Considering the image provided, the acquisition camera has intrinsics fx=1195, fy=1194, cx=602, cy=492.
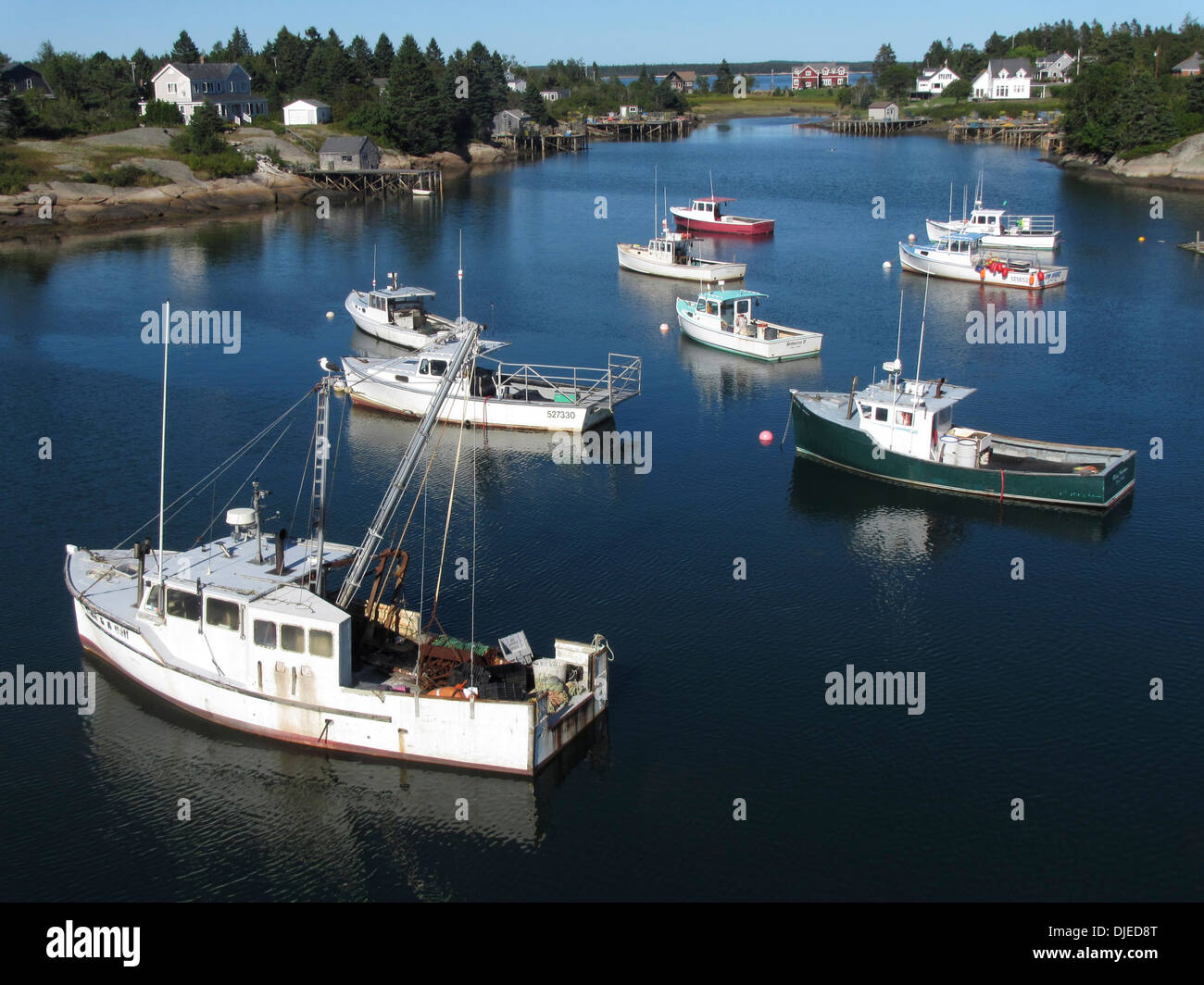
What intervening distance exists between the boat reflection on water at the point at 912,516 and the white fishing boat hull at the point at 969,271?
133 feet

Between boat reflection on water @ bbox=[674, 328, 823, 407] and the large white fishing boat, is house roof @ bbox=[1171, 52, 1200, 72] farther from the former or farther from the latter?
the large white fishing boat

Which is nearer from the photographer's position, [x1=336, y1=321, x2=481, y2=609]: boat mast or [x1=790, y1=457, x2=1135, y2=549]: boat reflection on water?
[x1=336, y1=321, x2=481, y2=609]: boat mast

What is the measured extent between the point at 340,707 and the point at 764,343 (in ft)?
133

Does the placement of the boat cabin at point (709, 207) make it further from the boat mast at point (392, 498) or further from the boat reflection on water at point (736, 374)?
the boat mast at point (392, 498)

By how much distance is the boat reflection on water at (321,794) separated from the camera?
1009 inches

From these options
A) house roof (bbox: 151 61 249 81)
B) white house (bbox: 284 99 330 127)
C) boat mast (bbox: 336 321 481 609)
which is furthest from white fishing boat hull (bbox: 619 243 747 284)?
house roof (bbox: 151 61 249 81)

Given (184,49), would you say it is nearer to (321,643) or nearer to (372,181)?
(372,181)

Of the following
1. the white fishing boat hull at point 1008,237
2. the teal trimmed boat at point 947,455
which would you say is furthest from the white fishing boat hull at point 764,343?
the white fishing boat hull at point 1008,237

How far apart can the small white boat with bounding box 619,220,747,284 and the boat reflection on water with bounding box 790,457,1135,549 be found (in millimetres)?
39424

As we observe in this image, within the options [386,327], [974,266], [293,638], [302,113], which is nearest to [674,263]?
[974,266]

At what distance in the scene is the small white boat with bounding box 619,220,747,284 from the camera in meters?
83.8

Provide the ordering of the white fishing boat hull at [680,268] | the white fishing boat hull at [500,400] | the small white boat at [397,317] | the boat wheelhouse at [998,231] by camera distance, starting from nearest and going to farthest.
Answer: the white fishing boat hull at [500,400] → the small white boat at [397,317] → the white fishing boat hull at [680,268] → the boat wheelhouse at [998,231]
